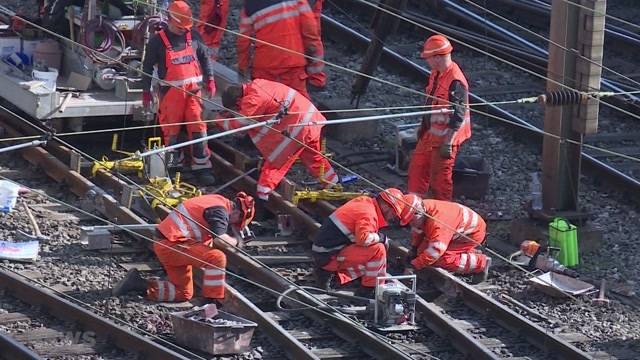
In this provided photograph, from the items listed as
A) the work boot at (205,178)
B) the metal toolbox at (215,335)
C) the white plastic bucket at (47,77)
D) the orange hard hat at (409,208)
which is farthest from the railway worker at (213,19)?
the metal toolbox at (215,335)

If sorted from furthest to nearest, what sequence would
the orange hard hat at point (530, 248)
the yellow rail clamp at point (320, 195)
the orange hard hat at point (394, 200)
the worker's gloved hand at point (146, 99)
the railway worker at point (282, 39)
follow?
the railway worker at point (282, 39) < the worker's gloved hand at point (146, 99) < the yellow rail clamp at point (320, 195) < the orange hard hat at point (530, 248) < the orange hard hat at point (394, 200)

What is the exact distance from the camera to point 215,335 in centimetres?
1238

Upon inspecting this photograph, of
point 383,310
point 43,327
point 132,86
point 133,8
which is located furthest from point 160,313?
point 133,8

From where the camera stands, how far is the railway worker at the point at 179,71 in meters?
15.9

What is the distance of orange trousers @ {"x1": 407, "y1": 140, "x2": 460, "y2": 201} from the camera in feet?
50.9

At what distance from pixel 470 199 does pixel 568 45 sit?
213cm

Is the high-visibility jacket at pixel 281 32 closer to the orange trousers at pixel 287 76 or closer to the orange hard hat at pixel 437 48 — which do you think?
the orange trousers at pixel 287 76

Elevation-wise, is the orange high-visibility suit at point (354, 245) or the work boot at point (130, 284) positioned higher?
the orange high-visibility suit at point (354, 245)

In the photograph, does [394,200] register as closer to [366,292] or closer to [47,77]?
[366,292]

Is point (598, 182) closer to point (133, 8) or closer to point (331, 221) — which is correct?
point (331, 221)

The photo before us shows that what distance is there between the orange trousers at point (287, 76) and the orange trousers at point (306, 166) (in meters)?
1.40

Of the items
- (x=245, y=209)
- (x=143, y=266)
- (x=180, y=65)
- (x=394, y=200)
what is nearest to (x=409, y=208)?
(x=394, y=200)

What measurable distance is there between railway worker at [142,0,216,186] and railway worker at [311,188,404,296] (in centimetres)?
267

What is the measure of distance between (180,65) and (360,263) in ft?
11.3
